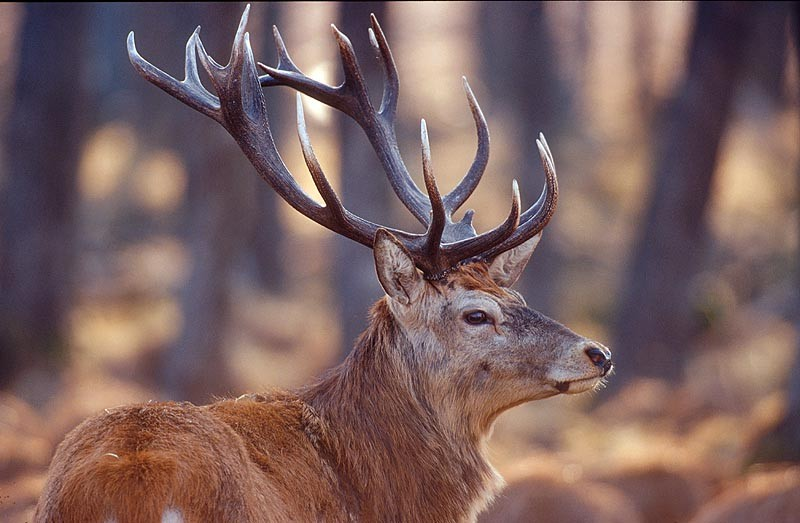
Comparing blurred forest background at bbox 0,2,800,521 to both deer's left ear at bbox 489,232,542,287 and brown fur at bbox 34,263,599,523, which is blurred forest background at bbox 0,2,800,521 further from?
deer's left ear at bbox 489,232,542,287

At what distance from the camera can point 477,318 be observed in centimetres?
538

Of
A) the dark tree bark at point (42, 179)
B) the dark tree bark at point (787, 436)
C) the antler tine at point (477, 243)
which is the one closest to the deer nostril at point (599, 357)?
the antler tine at point (477, 243)

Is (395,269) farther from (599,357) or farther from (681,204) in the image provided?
(681,204)

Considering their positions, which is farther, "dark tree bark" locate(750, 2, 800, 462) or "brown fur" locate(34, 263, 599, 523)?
"dark tree bark" locate(750, 2, 800, 462)

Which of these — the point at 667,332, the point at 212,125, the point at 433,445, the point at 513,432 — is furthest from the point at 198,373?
the point at 433,445

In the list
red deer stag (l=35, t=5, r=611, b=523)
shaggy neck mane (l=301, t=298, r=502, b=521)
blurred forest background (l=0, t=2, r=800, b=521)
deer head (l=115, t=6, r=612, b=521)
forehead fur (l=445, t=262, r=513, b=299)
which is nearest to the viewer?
red deer stag (l=35, t=5, r=611, b=523)

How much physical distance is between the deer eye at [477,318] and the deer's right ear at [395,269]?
0.94ft

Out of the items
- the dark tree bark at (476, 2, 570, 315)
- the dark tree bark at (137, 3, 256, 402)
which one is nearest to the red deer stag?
the dark tree bark at (137, 3, 256, 402)

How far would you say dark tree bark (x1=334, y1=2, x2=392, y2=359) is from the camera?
1296cm

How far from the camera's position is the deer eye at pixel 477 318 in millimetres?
5367

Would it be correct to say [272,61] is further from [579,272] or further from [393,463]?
[393,463]

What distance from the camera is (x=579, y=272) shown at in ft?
76.2

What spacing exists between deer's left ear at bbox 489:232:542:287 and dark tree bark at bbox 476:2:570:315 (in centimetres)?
1399

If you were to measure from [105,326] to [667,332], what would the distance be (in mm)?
9398
